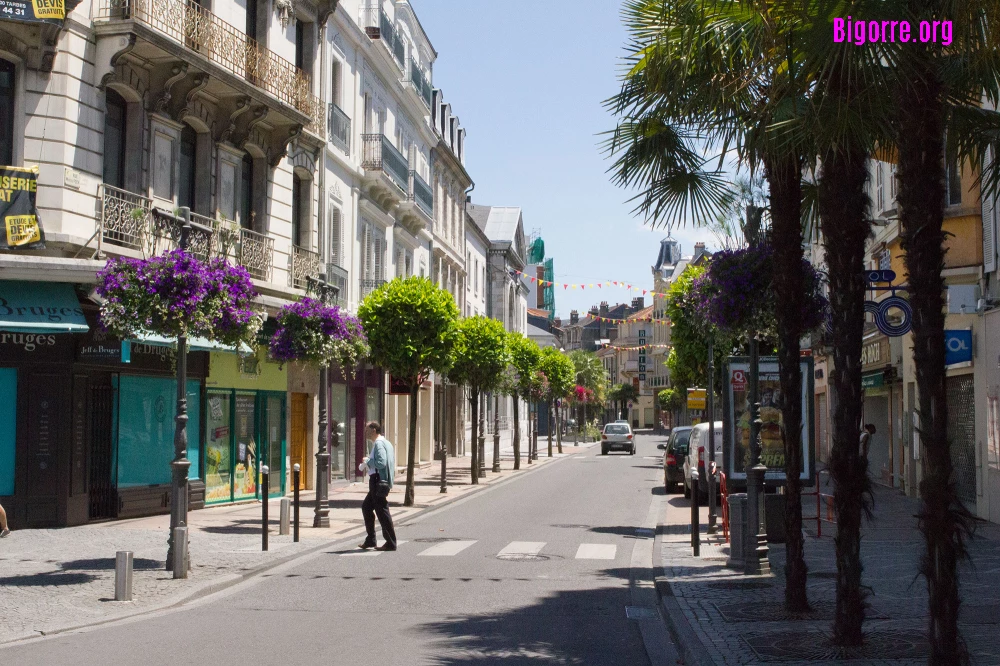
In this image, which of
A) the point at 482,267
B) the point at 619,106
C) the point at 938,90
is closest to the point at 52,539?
the point at 619,106

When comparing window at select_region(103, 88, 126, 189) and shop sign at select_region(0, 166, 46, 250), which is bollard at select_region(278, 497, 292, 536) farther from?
window at select_region(103, 88, 126, 189)

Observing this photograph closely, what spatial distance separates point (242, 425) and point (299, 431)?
332 cm

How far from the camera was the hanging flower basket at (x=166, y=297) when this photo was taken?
11906 millimetres

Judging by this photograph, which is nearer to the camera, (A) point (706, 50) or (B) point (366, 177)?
(A) point (706, 50)

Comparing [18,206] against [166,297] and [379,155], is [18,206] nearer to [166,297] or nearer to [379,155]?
[166,297]

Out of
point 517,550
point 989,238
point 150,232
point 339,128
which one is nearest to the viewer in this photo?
point 517,550

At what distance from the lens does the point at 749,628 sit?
8820 millimetres

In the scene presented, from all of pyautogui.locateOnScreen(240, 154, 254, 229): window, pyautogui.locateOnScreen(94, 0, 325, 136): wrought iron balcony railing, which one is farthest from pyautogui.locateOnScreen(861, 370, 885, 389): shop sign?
pyautogui.locateOnScreen(240, 154, 254, 229): window

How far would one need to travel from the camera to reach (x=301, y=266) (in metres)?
23.5

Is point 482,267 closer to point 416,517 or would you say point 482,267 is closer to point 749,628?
point 416,517

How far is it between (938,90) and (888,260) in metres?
20.8

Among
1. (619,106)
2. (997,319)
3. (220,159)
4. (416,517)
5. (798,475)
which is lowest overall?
(416,517)

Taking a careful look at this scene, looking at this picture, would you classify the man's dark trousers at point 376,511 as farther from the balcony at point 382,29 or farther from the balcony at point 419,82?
the balcony at point 419,82

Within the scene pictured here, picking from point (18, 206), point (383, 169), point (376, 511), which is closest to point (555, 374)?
point (383, 169)
